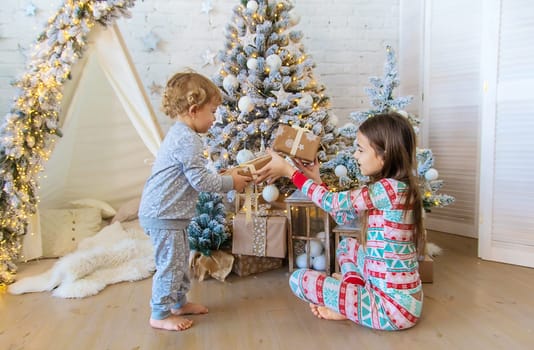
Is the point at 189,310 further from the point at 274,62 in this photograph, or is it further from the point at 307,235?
the point at 274,62

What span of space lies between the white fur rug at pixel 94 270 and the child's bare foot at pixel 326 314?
108 cm

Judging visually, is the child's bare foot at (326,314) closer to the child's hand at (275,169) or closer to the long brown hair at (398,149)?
the long brown hair at (398,149)

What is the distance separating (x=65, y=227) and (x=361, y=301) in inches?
87.1

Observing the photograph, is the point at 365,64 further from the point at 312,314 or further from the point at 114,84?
the point at 312,314

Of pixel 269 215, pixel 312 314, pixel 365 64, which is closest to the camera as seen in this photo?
Result: pixel 312 314

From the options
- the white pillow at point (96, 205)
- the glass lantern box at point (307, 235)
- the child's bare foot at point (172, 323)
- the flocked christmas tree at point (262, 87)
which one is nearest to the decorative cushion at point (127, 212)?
the white pillow at point (96, 205)

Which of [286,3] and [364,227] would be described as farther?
[286,3]

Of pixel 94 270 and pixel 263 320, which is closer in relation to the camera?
pixel 263 320

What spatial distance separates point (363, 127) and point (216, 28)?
2.15m

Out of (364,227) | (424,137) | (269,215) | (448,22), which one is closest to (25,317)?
(269,215)

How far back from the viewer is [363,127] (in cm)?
173

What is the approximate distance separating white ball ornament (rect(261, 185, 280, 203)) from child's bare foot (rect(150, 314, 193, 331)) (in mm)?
897

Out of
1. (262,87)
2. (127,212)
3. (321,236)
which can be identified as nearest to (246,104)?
(262,87)

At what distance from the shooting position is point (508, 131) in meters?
2.47
